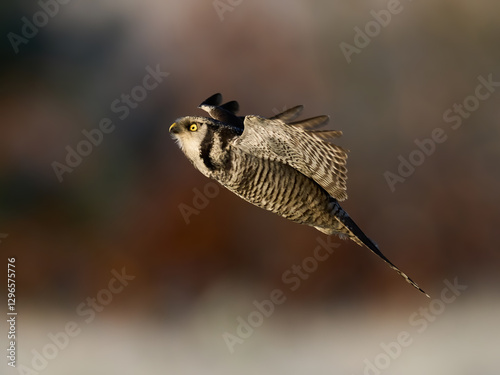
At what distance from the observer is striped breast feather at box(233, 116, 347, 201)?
255 centimetres

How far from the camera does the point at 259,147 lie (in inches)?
104

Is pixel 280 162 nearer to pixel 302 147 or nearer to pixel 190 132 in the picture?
pixel 302 147

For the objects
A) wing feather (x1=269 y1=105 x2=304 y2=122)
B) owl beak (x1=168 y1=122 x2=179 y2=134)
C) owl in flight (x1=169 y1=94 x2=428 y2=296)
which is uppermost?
wing feather (x1=269 y1=105 x2=304 y2=122)

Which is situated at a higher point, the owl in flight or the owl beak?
the owl in flight

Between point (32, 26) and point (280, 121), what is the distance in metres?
5.11

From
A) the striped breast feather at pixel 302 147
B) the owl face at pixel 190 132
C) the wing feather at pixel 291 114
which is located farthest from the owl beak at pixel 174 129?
the wing feather at pixel 291 114

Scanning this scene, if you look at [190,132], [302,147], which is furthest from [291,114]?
[190,132]

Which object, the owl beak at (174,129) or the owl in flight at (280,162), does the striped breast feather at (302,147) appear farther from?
the owl beak at (174,129)

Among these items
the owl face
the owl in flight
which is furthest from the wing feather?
the owl face

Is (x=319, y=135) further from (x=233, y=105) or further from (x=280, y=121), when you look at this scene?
(x=233, y=105)

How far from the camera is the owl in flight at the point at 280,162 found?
256 cm

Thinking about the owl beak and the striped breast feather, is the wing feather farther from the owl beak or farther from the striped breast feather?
the owl beak

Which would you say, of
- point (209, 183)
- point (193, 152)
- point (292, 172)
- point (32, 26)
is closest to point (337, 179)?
point (292, 172)

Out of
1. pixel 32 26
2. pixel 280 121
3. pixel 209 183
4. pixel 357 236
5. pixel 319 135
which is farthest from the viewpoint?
pixel 32 26
